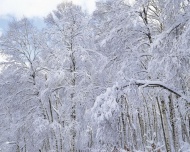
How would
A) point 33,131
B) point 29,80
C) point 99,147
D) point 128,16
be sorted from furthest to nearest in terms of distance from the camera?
point 29,80
point 33,131
point 128,16
point 99,147

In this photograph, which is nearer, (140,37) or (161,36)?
(161,36)

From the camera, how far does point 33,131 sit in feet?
51.1

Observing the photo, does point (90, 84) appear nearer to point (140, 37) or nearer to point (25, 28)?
point (140, 37)

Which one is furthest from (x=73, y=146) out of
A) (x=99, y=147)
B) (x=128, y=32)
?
(x=99, y=147)

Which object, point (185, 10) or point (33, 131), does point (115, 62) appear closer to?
point (185, 10)

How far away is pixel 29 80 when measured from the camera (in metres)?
16.8

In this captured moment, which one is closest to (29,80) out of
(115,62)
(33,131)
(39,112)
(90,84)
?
(39,112)

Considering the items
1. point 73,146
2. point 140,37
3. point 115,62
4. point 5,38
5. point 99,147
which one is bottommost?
point 73,146

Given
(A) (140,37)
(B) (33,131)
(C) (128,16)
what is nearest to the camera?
(C) (128,16)

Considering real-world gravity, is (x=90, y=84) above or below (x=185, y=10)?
below

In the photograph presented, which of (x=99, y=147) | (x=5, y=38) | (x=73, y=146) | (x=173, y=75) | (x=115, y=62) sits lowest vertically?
(x=73, y=146)

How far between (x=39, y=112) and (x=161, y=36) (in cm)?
1067

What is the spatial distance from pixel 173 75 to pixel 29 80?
456 inches

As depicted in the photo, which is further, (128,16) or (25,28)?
(25,28)
